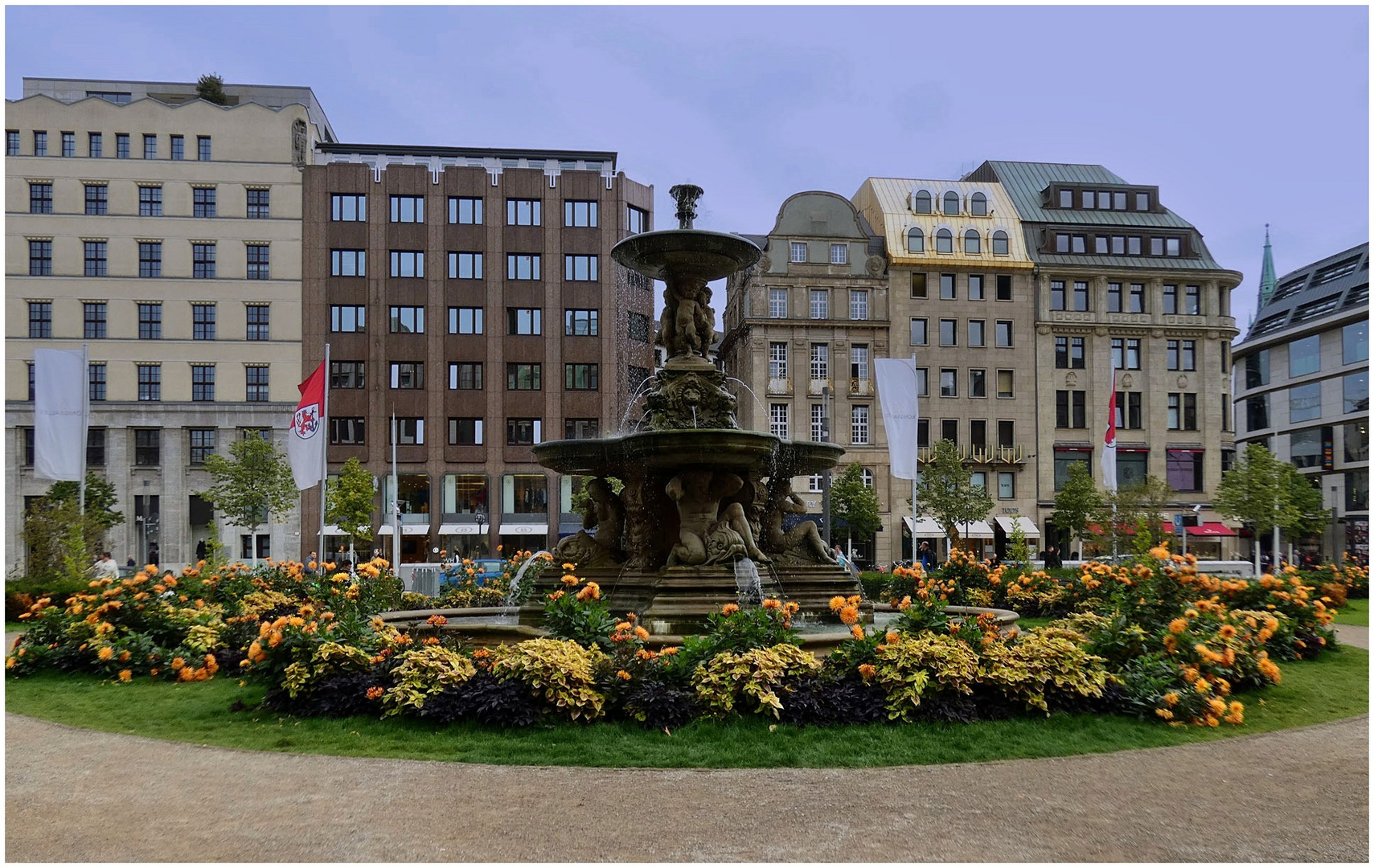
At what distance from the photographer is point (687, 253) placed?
54.2 feet

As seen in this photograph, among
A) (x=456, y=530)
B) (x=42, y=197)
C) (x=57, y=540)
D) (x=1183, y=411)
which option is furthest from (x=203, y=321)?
(x=1183, y=411)

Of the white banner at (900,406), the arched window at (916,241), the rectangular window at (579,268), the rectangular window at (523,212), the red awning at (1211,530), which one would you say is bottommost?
the red awning at (1211,530)

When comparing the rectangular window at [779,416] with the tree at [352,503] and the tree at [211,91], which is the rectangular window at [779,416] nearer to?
the tree at [352,503]

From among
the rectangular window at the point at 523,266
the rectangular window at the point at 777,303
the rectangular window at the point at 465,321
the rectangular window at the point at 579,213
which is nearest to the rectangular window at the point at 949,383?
the rectangular window at the point at 777,303

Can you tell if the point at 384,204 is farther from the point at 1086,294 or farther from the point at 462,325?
the point at 1086,294

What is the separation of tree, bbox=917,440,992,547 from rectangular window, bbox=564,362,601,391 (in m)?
17.9

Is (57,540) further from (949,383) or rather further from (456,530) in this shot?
(949,383)

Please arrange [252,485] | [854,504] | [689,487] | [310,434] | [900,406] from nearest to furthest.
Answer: [689,487]
[310,434]
[900,406]
[252,485]
[854,504]

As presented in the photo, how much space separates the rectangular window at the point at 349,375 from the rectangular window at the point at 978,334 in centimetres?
3205

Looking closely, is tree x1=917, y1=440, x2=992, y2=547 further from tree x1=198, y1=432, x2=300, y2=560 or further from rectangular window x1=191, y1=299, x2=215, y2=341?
rectangular window x1=191, y1=299, x2=215, y2=341

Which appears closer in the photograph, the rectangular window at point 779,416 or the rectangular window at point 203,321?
the rectangular window at point 779,416

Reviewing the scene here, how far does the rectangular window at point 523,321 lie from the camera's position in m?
59.6

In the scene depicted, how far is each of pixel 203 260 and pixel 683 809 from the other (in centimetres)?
5891

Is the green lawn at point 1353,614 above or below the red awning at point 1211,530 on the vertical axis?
below
